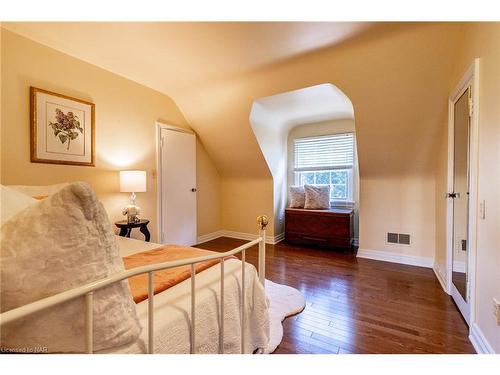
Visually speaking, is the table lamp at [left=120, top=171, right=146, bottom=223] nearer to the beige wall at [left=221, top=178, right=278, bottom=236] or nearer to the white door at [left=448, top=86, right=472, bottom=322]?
the beige wall at [left=221, top=178, right=278, bottom=236]

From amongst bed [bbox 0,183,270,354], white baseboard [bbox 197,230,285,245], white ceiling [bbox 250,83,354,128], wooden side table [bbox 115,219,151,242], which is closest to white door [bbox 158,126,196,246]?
white baseboard [bbox 197,230,285,245]

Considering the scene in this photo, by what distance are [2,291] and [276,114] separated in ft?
12.0

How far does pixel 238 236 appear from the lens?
4.36m

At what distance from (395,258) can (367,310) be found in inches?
60.7

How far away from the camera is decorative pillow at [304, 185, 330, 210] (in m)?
3.80

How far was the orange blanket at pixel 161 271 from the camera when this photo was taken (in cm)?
99

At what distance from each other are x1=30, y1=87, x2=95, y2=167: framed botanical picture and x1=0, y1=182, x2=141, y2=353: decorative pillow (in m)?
2.09

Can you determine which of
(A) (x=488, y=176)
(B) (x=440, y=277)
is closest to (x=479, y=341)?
(A) (x=488, y=176)

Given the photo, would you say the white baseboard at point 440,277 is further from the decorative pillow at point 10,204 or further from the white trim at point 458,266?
the decorative pillow at point 10,204

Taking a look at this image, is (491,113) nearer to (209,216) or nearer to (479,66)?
(479,66)

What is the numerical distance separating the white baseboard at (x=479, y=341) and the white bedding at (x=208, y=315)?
1281mm

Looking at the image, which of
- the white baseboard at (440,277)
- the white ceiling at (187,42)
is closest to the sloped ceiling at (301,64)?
the white ceiling at (187,42)

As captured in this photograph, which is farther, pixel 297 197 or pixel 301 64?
pixel 297 197

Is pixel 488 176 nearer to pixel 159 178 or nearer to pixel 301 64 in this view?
pixel 301 64
